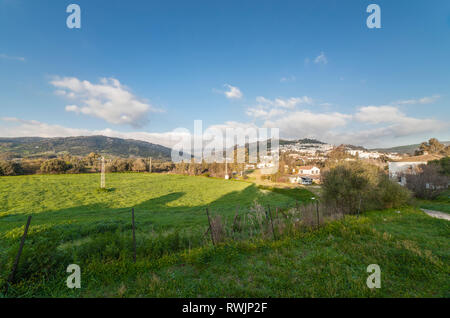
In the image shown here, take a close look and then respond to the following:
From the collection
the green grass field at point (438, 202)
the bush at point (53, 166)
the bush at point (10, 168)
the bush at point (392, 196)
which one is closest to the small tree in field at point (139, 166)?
the bush at point (53, 166)

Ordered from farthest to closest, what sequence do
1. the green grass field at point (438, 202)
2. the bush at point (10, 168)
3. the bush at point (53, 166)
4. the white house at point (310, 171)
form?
the white house at point (310, 171)
the bush at point (53, 166)
the bush at point (10, 168)
the green grass field at point (438, 202)

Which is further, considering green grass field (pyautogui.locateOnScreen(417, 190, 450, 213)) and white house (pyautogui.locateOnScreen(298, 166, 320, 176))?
white house (pyautogui.locateOnScreen(298, 166, 320, 176))

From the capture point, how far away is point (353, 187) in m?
14.9

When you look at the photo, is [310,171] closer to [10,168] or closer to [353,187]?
[353,187]

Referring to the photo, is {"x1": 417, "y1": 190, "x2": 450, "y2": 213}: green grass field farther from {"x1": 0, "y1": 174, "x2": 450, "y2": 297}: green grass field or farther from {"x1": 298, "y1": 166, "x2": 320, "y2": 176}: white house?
{"x1": 298, "y1": 166, "x2": 320, "y2": 176}: white house

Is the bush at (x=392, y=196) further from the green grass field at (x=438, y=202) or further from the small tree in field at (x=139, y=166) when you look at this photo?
the small tree in field at (x=139, y=166)

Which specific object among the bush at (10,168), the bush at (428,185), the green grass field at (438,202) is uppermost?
the bush at (10,168)

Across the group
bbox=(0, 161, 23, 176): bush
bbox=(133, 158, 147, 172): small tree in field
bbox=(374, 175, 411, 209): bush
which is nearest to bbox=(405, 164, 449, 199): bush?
bbox=(374, 175, 411, 209): bush

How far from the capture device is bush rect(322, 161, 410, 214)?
14695 millimetres

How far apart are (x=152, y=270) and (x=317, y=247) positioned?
5.93 metres

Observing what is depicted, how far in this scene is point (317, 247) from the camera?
6.38 meters

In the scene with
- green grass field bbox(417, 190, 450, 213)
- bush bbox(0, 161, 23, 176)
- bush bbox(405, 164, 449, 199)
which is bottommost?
green grass field bbox(417, 190, 450, 213)

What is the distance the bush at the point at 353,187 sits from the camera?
48.2ft

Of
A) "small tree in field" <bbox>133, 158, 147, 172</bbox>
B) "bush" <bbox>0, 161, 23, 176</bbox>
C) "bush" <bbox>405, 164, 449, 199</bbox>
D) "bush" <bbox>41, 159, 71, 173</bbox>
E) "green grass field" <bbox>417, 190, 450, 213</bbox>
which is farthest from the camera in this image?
"small tree in field" <bbox>133, 158, 147, 172</bbox>
